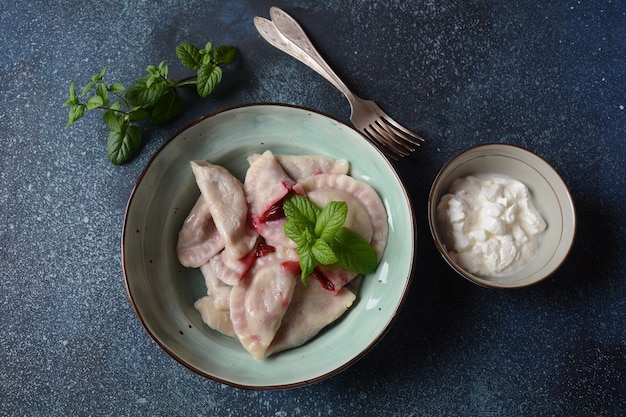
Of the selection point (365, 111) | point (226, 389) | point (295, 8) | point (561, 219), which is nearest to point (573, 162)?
point (561, 219)

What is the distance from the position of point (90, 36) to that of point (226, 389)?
1.51m

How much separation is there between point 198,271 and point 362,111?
2.87 ft

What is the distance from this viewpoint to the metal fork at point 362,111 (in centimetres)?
210

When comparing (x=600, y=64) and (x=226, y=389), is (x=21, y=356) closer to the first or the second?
(x=226, y=389)

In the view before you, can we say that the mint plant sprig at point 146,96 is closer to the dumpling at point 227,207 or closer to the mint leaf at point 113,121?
the mint leaf at point 113,121

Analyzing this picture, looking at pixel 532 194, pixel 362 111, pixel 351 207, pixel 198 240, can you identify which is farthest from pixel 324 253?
pixel 532 194

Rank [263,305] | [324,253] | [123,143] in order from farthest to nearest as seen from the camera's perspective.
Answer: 1. [123,143]
2. [263,305]
3. [324,253]

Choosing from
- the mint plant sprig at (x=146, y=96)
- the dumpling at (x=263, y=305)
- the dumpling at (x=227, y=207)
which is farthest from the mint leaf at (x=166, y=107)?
the dumpling at (x=263, y=305)

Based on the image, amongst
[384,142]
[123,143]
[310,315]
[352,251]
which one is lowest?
[310,315]

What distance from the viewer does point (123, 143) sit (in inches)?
82.5

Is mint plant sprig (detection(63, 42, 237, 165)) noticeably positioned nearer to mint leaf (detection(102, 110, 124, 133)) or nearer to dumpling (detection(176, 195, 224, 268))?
mint leaf (detection(102, 110, 124, 133))

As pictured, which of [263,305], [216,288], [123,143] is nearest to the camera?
[263,305]

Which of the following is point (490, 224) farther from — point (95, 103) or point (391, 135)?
point (95, 103)

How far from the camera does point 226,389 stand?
2.06m
